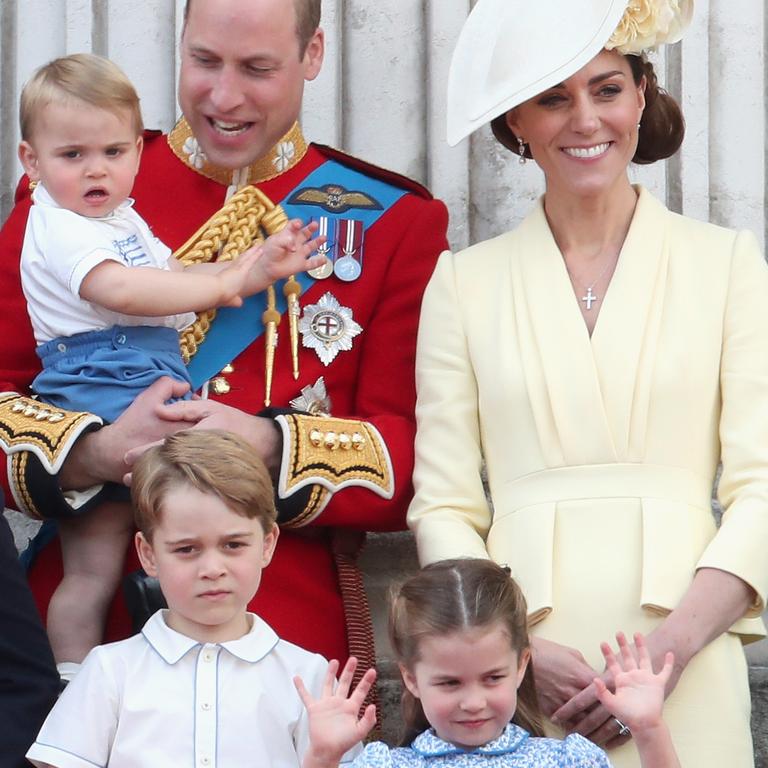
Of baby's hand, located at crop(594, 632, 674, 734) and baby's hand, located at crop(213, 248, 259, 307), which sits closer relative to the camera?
baby's hand, located at crop(594, 632, 674, 734)

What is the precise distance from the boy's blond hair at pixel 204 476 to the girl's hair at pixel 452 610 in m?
0.27

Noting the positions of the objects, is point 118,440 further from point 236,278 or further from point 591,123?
point 591,123

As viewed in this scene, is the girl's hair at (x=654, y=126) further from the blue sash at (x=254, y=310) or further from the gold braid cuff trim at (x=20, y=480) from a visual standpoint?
the gold braid cuff trim at (x=20, y=480)

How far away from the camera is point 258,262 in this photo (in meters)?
4.21

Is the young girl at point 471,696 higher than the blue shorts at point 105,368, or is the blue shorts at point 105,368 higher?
the blue shorts at point 105,368

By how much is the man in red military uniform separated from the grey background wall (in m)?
0.59

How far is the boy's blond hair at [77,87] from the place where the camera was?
4031mm

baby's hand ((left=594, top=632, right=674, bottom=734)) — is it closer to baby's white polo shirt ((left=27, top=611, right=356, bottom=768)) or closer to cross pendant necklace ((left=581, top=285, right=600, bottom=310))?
baby's white polo shirt ((left=27, top=611, right=356, bottom=768))

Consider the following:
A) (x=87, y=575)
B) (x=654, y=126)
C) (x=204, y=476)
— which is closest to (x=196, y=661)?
(x=204, y=476)

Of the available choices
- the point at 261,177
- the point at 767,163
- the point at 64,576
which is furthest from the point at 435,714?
the point at 767,163

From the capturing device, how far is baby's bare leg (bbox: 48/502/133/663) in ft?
13.0

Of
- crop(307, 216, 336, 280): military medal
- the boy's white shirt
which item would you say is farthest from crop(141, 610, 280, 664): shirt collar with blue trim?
crop(307, 216, 336, 280): military medal

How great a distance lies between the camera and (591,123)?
13.2 feet

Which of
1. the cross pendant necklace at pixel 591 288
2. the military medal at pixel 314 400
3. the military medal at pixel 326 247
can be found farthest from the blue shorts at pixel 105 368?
the cross pendant necklace at pixel 591 288
